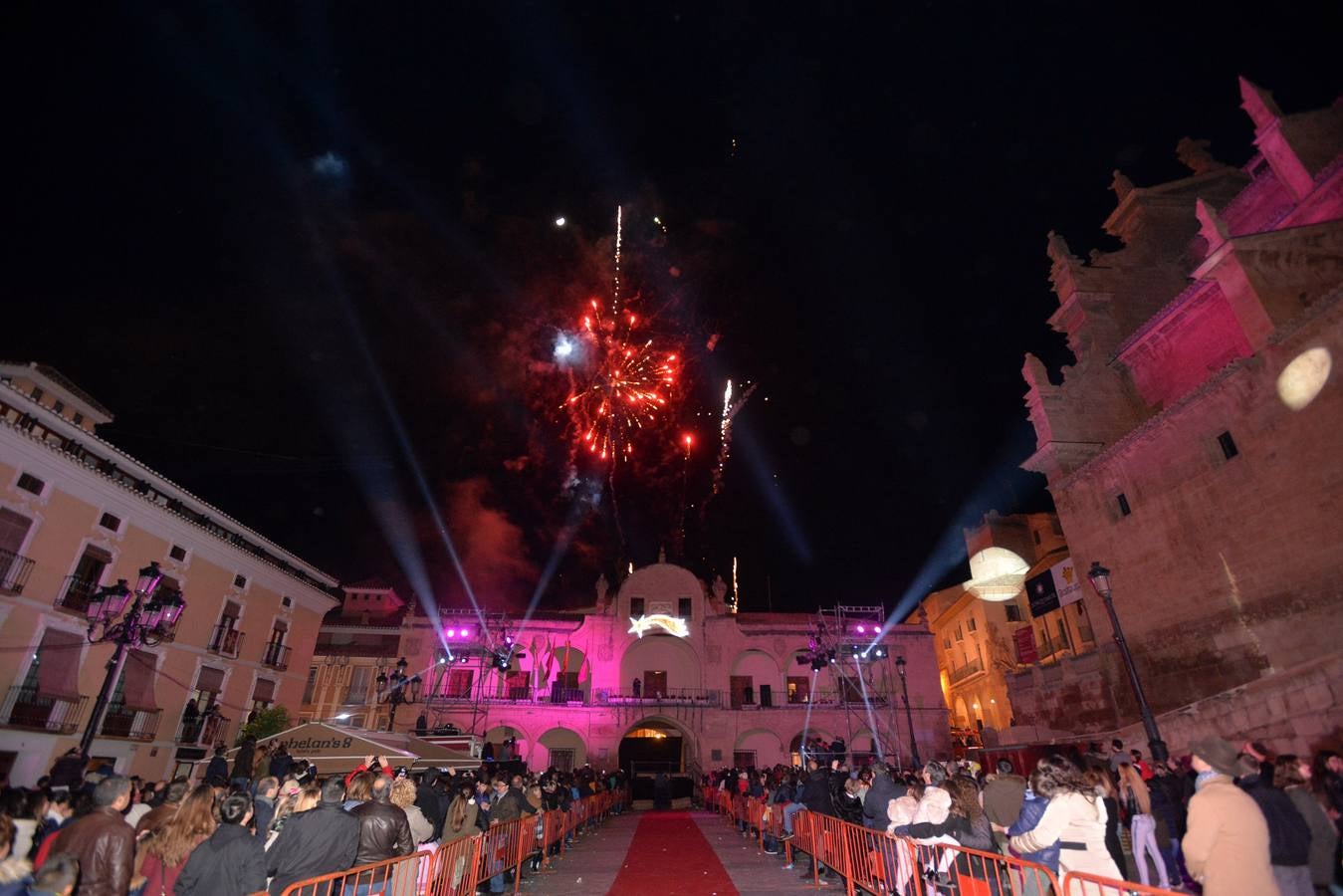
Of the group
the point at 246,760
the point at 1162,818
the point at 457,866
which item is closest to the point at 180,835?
the point at 457,866

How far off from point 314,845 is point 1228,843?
20.9ft

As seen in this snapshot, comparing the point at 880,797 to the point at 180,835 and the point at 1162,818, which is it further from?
the point at 180,835

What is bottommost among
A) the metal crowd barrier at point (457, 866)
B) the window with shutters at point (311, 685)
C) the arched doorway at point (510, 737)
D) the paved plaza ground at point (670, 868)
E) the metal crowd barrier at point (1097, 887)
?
the paved plaza ground at point (670, 868)

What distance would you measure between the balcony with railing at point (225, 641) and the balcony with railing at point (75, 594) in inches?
212

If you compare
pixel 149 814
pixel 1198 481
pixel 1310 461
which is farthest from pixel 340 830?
pixel 1198 481

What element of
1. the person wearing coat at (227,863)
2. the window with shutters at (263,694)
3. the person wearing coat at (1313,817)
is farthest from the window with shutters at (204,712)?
the person wearing coat at (1313,817)

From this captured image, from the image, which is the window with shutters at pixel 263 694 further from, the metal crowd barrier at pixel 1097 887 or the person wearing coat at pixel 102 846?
the metal crowd barrier at pixel 1097 887

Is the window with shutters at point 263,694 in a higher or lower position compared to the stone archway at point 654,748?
higher

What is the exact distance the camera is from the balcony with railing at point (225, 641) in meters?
22.9

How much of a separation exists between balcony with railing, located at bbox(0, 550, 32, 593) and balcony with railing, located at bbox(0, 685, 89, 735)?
8.52 ft

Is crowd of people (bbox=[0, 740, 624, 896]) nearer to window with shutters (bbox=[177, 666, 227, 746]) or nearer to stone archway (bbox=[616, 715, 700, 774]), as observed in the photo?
window with shutters (bbox=[177, 666, 227, 746])

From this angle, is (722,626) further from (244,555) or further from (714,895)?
(714,895)

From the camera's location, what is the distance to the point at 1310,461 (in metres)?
12.6

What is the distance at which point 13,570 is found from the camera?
53.3 feet
